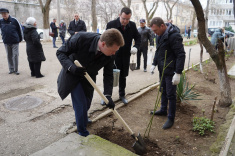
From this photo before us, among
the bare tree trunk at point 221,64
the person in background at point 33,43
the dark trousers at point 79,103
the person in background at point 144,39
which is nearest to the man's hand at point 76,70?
the dark trousers at point 79,103

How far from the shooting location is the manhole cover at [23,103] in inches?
155

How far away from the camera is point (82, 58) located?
2.51m

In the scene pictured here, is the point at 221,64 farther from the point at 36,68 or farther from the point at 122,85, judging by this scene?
the point at 36,68

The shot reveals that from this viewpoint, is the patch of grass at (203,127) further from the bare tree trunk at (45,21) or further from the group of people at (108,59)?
the bare tree trunk at (45,21)

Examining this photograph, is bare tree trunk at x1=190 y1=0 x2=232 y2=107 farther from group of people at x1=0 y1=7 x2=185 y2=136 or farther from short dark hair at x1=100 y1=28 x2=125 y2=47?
short dark hair at x1=100 y1=28 x2=125 y2=47

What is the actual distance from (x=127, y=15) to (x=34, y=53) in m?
3.23

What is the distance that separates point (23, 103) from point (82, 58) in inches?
91.6

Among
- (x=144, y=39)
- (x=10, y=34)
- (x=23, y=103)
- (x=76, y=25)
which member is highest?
(x=76, y=25)

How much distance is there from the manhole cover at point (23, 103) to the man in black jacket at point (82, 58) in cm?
176

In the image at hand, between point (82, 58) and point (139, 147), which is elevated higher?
point (82, 58)

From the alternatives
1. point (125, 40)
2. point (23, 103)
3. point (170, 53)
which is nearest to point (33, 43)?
point (23, 103)

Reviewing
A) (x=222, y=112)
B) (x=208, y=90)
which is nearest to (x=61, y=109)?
(x=222, y=112)

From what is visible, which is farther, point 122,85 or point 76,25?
point 76,25

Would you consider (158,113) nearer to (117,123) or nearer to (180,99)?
(180,99)
